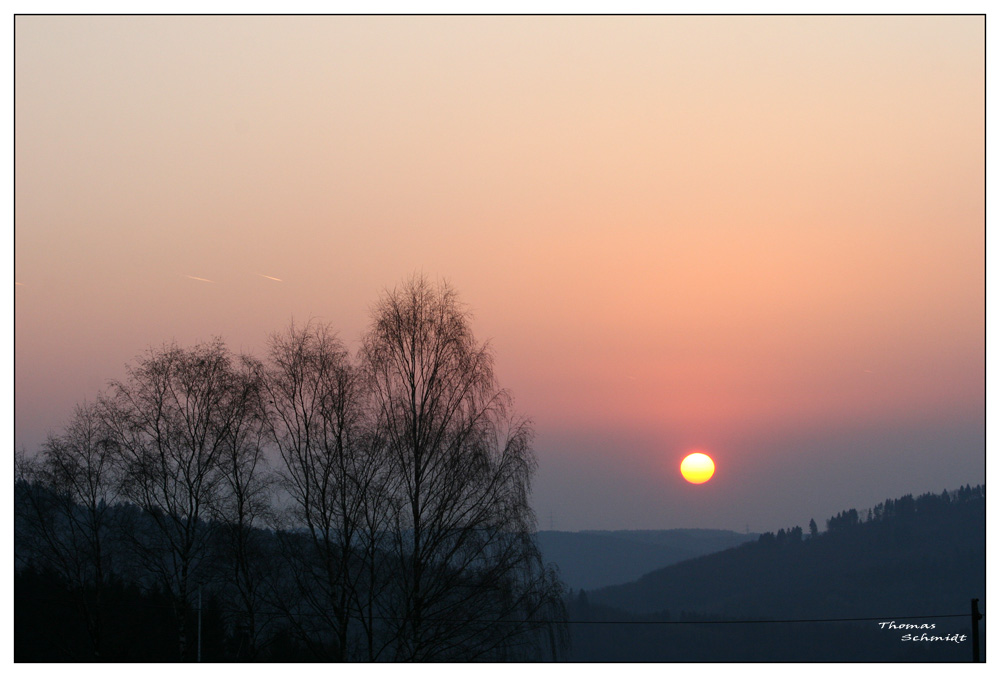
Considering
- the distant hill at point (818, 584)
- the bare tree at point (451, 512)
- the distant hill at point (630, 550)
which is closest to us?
the bare tree at point (451, 512)

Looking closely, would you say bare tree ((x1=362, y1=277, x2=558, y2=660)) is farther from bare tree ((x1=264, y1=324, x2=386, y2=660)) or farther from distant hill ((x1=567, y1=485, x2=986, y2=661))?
distant hill ((x1=567, y1=485, x2=986, y2=661))

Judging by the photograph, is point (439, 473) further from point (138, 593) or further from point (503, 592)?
point (138, 593)

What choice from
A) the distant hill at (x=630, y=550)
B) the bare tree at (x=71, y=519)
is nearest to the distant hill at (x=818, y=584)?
the distant hill at (x=630, y=550)

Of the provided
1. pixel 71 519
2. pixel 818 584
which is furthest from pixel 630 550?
pixel 71 519

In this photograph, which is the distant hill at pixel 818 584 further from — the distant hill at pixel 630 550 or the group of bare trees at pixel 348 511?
the group of bare trees at pixel 348 511

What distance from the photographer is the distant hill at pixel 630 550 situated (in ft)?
148

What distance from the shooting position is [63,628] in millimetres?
31359

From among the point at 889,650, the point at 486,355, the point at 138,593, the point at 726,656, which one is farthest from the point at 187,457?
the point at 726,656

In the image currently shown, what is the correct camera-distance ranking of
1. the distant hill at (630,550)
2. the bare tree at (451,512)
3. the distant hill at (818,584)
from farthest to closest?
the distant hill at (818,584)
the distant hill at (630,550)
the bare tree at (451,512)

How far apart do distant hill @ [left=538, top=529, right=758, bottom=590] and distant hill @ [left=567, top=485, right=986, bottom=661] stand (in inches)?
64.3

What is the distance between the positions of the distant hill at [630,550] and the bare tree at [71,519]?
1646 cm

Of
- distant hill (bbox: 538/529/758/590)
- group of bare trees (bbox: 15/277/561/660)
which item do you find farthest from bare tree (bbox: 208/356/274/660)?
distant hill (bbox: 538/529/758/590)

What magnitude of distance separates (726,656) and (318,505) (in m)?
49.3

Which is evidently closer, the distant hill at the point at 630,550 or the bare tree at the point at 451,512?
the bare tree at the point at 451,512
